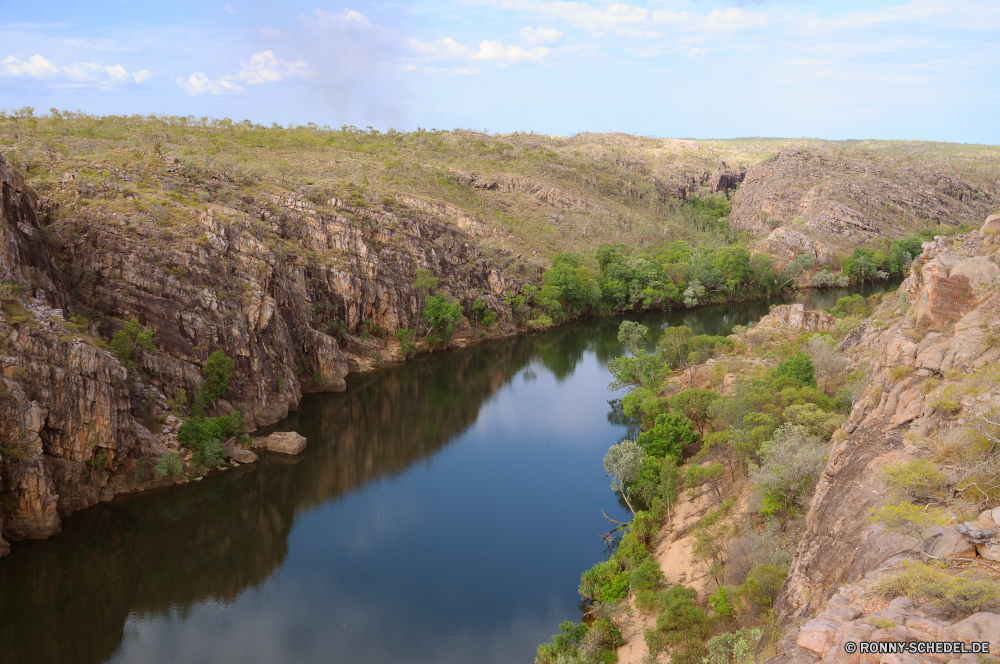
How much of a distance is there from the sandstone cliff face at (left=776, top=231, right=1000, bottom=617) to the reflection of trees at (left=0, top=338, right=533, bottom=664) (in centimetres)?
2716

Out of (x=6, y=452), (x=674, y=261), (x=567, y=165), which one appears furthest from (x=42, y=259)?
(x=567, y=165)

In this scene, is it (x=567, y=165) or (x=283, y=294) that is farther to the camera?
(x=567, y=165)

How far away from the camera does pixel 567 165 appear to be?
15975 centimetres

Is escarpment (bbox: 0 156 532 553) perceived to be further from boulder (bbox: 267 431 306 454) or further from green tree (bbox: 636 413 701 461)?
green tree (bbox: 636 413 701 461)

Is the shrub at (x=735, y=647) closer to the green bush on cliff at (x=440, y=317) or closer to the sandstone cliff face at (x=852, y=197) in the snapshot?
the green bush on cliff at (x=440, y=317)

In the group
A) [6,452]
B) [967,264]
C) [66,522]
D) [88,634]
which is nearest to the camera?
[967,264]

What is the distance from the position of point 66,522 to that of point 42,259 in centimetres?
1866

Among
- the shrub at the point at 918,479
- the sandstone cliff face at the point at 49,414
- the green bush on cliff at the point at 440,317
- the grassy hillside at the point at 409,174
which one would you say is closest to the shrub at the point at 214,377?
the sandstone cliff face at the point at 49,414

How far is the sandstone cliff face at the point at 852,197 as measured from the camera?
133250 mm

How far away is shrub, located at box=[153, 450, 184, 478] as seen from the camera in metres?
42.7

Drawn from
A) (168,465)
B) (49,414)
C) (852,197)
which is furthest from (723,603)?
(852,197)

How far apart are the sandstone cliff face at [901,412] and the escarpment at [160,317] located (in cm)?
3776

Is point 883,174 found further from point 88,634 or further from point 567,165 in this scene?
point 88,634

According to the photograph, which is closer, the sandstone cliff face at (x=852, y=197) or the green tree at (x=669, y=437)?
the green tree at (x=669, y=437)
